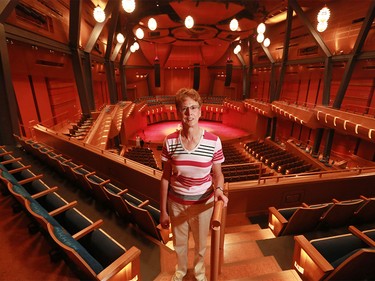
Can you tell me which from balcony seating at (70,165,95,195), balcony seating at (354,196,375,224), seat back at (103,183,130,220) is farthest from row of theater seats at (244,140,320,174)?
balcony seating at (70,165,95,195)

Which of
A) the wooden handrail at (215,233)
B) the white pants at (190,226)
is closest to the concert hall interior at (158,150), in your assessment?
the wooden handrail at (215,233)

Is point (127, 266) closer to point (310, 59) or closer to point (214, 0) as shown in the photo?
point (214, 0)

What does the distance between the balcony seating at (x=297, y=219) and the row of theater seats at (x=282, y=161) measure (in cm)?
570

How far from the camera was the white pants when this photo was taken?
1588 mm

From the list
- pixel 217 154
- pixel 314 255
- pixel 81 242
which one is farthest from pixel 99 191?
pixel 314 255

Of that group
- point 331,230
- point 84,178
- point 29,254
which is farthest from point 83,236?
point 331,230

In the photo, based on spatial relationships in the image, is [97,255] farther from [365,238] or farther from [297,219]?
[365,238]

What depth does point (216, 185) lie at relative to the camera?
5.17ft

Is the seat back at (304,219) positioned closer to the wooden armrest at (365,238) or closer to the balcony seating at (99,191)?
the wooden armrest at (365,238)

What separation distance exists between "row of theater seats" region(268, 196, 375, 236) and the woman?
1.79 m

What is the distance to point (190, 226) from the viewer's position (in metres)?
1.68

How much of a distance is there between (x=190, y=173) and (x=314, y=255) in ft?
4.95

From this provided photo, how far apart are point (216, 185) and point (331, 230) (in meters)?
2.80

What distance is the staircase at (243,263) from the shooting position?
1854mm
